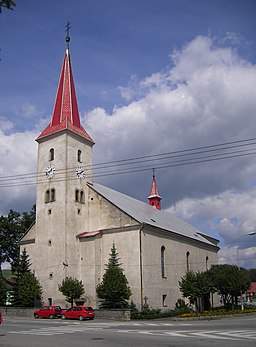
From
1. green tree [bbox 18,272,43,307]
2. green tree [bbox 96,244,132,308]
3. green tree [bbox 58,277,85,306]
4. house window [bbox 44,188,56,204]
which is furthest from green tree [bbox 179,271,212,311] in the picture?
house window [bbox 44,188,56,204]

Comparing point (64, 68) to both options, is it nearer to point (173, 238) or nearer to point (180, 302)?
point (173, 238)

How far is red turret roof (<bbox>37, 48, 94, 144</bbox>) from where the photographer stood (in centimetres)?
4775

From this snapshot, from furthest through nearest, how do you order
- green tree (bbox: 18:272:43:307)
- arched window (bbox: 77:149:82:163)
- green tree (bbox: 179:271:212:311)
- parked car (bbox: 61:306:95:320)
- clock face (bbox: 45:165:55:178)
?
1. arched window (bbox: 77:149:82:163)
2. clock face (bbox: 45:165:55:178)
3. green tree (bbox: 18:272:43:307)
4. green tree (bbox: 179:271:212:311)
5. parked car (bbox: 61:306:95:320)

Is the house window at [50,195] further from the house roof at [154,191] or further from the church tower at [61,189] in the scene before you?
the house roof at [154,191]

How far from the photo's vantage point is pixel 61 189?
45.4 m

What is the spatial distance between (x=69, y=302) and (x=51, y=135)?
1891 cm

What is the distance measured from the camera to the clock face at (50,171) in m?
46.7

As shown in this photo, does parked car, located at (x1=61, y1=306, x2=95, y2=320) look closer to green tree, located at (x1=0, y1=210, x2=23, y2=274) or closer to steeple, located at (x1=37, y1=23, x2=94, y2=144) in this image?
steeple, located at (x1=37, y1=23, x2=94, y2=144)

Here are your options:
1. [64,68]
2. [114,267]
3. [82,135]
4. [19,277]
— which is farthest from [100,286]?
[64,68]

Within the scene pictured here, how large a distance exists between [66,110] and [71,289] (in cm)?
2073

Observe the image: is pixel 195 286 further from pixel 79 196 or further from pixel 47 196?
pixel 47 196

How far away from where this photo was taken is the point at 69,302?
41781 millimetres

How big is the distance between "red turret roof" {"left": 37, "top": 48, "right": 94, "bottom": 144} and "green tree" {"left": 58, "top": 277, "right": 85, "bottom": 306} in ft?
55.3

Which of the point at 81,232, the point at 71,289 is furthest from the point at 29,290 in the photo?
the point at 81,232
